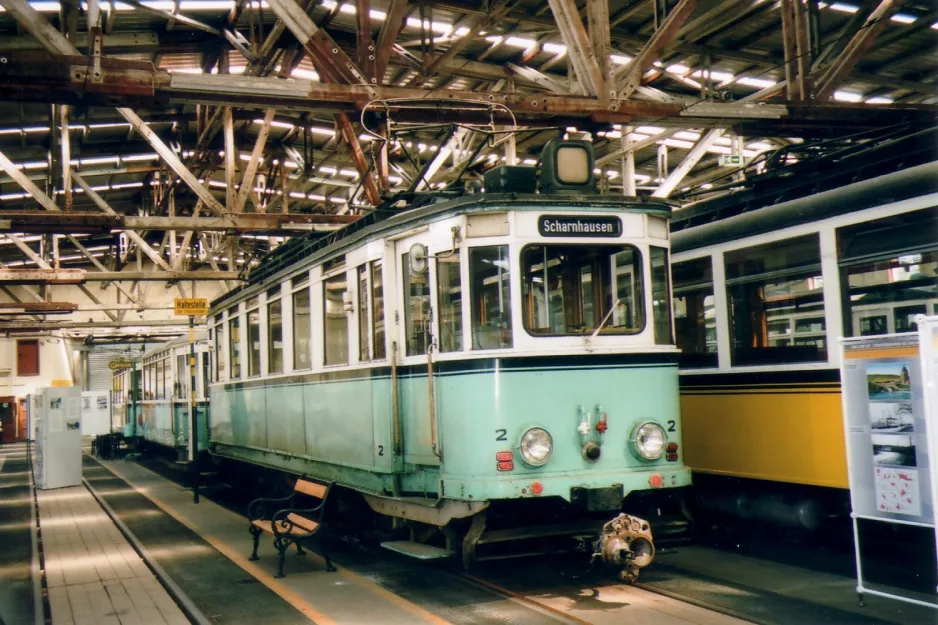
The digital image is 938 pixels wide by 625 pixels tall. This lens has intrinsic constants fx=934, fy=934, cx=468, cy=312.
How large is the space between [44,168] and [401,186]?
6832 millimetres

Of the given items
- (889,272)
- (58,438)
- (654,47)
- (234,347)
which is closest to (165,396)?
(58,438)

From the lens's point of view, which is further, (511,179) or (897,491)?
(511,179)

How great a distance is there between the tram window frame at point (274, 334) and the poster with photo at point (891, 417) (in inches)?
234

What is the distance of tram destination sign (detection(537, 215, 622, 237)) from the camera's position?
21.7 ft

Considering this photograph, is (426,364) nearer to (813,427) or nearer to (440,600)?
(440,600)

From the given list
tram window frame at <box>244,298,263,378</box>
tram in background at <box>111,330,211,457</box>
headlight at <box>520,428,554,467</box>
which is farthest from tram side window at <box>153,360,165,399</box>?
headlight at <box>520,428,554,467</box>

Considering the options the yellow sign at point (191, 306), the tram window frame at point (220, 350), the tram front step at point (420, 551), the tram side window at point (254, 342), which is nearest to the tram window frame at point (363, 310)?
the tram front step at point (420, 551)

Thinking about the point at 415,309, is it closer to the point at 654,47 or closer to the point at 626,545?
the point at 626,545

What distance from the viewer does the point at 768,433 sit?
25.5ft

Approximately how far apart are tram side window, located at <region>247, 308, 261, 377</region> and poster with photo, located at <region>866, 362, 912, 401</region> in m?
6.90

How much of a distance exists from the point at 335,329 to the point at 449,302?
1892 mm

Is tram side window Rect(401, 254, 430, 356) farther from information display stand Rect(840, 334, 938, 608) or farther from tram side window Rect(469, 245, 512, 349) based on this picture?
information display stand Rect(840, 334, 938, 608)

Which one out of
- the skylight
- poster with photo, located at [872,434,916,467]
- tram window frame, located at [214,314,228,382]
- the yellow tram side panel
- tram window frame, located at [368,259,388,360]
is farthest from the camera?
the skylight

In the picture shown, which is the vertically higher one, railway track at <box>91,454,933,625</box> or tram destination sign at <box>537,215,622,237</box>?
tram destination sign at <box>537,215,622,237</box>
